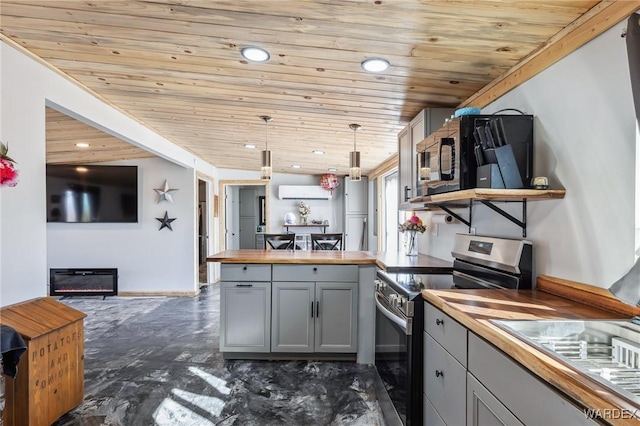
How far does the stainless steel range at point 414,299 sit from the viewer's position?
5.57 feet

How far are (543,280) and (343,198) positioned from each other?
5435mm

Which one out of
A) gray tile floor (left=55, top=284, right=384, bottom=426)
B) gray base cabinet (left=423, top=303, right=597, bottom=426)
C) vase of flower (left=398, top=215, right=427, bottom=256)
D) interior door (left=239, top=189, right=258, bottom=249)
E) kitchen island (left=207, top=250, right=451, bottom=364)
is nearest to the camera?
gray base cabinet (left=423, top=303, right=597, bottom=426)

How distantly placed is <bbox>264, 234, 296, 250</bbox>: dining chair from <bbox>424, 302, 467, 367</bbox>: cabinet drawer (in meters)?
2.33

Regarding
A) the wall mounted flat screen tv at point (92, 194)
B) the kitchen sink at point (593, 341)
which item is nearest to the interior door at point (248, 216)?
the wall mounted flat screen tv at point (92, 194)

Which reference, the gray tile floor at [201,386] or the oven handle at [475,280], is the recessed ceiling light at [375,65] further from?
the gray tile floor at [201,386]

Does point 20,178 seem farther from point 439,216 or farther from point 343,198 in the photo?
point 343,198

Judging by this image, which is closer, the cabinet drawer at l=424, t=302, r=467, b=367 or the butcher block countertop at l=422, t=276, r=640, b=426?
the butcher block countertop at l=422, t=276, r=640, b=426

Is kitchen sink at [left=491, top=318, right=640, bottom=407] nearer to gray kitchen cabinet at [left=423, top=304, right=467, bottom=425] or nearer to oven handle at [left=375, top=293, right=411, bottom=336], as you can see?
gray kitchen cabinet at [left=423, top=304, right=467, bottom=425]

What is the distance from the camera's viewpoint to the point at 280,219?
22.7ft

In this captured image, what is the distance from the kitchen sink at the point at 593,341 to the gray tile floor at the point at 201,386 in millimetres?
1355

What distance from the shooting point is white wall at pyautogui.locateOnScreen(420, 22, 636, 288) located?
47.8 inches

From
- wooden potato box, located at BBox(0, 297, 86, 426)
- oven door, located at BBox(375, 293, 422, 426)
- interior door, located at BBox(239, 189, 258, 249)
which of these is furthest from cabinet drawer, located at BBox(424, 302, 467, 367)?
interior door, located at BBox(239, 189, 258, 249)

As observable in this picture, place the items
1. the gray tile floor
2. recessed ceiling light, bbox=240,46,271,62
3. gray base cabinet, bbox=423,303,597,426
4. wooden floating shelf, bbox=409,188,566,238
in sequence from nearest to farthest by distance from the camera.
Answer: gray base cabinet, bbox=423,303,597,426 → wooden floating shelf, bbox=409,188,566,238 → recessed ceiling light, bbox=240,46,271,62 → the gray tile floor

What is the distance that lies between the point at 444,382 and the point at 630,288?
2.59 feet
